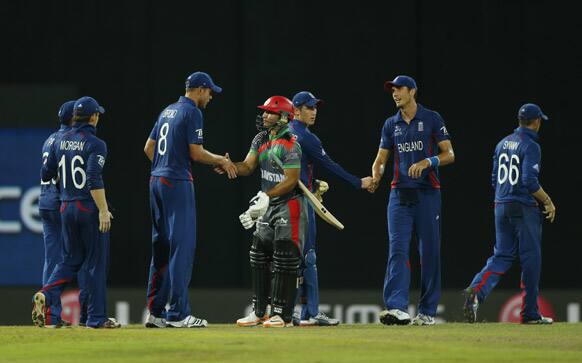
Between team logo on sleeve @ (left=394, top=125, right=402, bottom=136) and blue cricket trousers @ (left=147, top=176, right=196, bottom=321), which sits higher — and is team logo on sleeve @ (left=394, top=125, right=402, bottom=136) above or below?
above

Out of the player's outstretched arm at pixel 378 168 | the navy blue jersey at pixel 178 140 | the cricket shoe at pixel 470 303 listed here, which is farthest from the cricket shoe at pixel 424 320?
the navy blue jersey at pixel 178 140

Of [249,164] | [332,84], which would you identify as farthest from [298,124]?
[332,84]

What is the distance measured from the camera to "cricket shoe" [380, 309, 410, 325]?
9883 mm

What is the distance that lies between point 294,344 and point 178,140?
1.89 m

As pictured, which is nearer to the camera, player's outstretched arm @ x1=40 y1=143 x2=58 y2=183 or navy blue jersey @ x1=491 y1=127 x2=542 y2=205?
player's outstretched arm @ x1=40 y1=143 x2=58 y2=183

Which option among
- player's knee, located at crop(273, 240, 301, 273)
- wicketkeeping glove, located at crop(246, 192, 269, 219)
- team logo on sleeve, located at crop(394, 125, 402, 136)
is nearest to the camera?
player's knee, located at crop(273, 240, 301, 273)

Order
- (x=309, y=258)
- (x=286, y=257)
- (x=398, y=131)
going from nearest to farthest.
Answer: (x=286, y=257) < (x=309, y=258) < (x=398, y=131)

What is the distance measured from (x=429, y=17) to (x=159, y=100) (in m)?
2.84

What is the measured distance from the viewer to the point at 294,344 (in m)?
8.08

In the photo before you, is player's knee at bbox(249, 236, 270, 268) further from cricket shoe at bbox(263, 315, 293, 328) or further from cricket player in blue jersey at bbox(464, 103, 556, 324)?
cricket player in blue jersey at bbox(464, 103, 556, 324)

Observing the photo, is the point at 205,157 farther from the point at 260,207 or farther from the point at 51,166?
the point at 51,166

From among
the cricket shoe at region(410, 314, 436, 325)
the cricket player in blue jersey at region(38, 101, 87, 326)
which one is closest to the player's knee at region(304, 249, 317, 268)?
the cricket shoe at region(410, 314, 436, 325)

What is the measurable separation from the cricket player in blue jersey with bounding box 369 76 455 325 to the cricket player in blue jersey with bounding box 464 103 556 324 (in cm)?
51

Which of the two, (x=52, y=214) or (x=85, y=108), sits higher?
(x=85, y=108)
